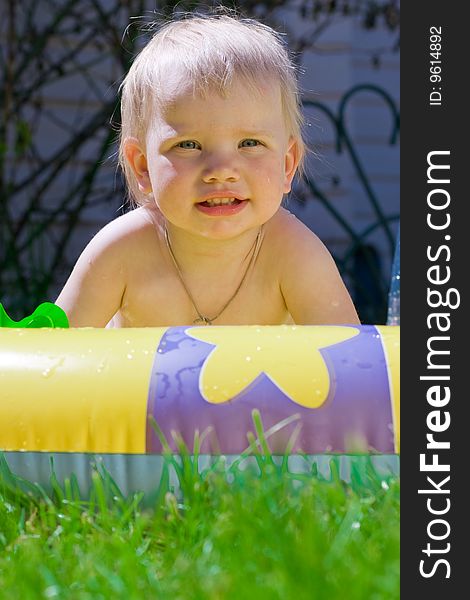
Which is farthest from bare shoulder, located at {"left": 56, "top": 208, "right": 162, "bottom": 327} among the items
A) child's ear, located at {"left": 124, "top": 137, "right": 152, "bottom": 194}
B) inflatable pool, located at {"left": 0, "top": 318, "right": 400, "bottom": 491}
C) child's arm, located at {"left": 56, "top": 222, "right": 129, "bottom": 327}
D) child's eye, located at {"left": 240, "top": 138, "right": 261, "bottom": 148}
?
inflatable pool, located at {"left": 0, "top": 318, "right": 400, "bottom": 491}

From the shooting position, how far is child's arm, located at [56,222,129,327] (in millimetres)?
2428

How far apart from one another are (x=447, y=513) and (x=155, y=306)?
4.23 feet

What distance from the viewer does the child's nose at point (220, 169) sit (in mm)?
2203

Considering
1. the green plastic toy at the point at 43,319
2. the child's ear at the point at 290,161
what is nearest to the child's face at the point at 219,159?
the child's ear at the point at 290,161

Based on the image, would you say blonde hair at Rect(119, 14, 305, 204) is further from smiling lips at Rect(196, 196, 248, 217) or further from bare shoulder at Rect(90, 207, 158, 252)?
smiling lips at Rect(196, 196, 248, 217)

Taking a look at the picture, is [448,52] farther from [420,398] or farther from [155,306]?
[155,306]

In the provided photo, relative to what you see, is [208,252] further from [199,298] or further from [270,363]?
[270,363]

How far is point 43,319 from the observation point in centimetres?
205

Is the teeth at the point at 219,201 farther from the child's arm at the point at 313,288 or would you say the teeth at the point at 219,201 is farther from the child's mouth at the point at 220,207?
the child's arm at the point at 313,288

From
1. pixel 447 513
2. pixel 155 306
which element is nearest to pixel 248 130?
pixel 155 306

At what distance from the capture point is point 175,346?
1.62 m

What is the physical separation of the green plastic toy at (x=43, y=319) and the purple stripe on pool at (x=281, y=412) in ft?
1.79

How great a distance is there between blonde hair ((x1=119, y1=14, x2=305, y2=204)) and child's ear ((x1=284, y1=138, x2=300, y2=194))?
10 millimetres

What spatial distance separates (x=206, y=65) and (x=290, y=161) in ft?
1.17
